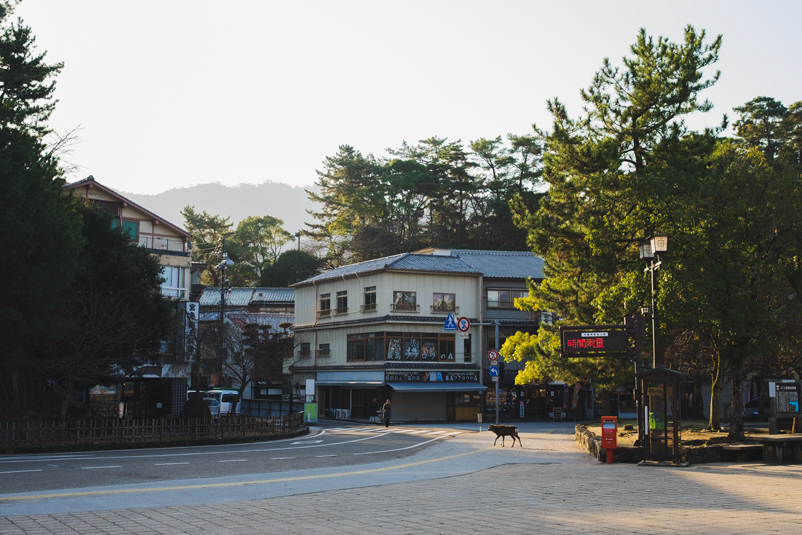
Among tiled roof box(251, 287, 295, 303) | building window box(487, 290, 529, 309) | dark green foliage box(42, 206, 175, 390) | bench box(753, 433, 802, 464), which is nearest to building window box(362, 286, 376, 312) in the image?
building window box(487, 290, 529, 309)

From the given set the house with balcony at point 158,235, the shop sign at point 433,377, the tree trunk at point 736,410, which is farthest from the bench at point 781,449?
the house with balcony at point 158,235

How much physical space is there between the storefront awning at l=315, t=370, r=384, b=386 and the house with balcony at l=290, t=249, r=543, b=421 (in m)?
0.07

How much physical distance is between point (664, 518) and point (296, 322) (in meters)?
48.5

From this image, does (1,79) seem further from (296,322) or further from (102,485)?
(296,322)

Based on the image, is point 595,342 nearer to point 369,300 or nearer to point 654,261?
point 654,261

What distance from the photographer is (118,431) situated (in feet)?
78.4

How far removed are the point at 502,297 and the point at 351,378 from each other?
469 inches

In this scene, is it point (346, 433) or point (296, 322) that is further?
point (296, 322)

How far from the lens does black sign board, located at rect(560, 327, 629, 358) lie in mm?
19594

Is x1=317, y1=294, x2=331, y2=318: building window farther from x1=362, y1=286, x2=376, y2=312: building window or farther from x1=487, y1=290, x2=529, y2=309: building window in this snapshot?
x1=487, y1=290, x2=529, y2=309: building window

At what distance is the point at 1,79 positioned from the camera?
26938 mm

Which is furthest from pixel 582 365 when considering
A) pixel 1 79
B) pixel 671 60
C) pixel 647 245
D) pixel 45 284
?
pixel 1 79

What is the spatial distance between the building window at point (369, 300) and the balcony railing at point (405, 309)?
1503 mm

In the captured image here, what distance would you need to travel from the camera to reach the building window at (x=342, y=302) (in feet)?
170
